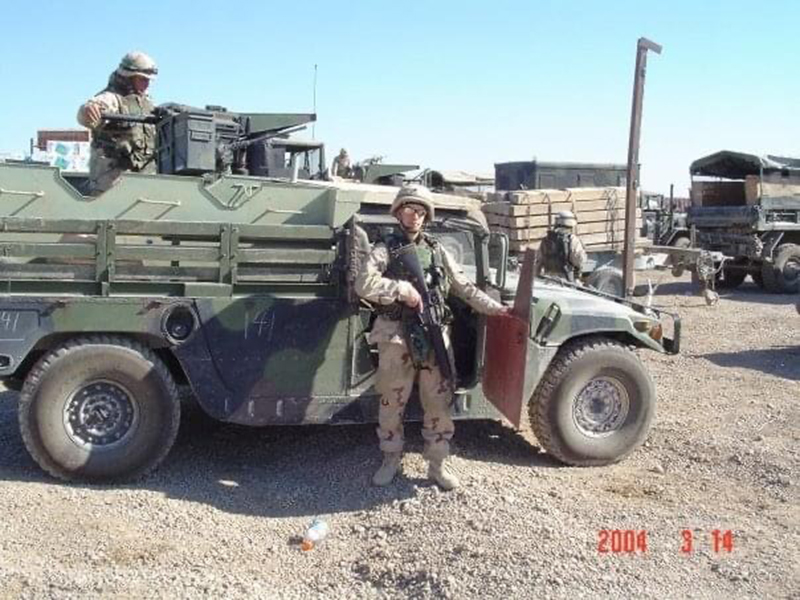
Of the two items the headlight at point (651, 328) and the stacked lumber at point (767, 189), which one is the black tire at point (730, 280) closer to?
the stacked lumber at point (767, 189)

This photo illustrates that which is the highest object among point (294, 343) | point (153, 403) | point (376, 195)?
point (376, 195)

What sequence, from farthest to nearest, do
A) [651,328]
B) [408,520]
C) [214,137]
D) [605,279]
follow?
1. [605,279]
2. [214,137]
3. [651,328]
4. [408,520]

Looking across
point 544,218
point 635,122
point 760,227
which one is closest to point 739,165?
point 760,227

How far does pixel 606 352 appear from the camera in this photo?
5398mm

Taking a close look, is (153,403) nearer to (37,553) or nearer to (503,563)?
(37,553)

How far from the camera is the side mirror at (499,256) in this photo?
5316mm

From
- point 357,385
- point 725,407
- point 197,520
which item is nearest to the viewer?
point 197,520

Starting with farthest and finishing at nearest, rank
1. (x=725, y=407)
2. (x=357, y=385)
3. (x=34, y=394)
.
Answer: (x=725, y=407)
(x=357, y=385)
(x=34, y=394)

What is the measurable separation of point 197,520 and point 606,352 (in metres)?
2.52

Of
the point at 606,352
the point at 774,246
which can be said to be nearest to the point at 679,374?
the point at 606,352

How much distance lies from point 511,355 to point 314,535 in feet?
4.75

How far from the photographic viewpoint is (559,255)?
973 centimetres
